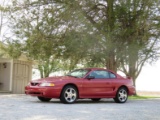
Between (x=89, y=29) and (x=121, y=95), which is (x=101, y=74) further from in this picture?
(x=89, y=29)

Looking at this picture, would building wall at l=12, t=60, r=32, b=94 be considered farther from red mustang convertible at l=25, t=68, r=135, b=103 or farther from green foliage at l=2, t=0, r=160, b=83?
red mustang convertible at l=25, t=68, r=135, b=103

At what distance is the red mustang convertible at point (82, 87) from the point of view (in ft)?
38.5

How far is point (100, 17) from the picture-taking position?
697 inches

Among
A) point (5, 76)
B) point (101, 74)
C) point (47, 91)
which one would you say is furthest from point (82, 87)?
point (5, 76)

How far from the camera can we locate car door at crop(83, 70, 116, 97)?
497 inches

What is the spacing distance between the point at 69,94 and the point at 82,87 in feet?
2.14

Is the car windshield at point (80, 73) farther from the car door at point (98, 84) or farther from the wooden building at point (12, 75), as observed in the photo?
the wooden building at point (12, 75)

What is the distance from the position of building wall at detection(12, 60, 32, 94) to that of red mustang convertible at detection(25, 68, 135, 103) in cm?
923

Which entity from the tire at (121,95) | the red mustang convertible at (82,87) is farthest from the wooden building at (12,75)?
the tire at (121,95)

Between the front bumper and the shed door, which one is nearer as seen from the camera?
the front bumper

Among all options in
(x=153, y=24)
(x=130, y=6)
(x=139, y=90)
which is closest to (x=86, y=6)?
(x=130, y=6)

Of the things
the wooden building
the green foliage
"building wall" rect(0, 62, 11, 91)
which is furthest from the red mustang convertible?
"building wall" rect(0, 62, 11, 91)

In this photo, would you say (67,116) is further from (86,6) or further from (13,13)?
(13,13)

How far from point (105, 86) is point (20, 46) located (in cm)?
710
